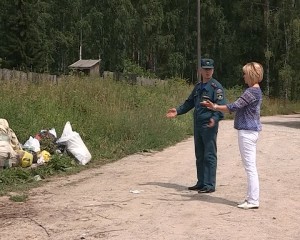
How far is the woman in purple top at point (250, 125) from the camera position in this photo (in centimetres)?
663

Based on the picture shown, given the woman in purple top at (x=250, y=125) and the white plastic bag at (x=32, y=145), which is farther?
the white plastic bag at (x=32, y=145)

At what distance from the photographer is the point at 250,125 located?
263 inches


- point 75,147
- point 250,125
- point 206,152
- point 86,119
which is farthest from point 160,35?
point 250,125

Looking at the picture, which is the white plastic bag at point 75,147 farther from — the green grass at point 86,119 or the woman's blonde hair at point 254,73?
the woman's blonde hair at point 254,73

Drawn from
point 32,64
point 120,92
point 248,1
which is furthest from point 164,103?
point 248,1

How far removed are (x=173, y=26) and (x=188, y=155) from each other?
45.8m

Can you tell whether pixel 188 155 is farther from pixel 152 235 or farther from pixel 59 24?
pixel 59 24

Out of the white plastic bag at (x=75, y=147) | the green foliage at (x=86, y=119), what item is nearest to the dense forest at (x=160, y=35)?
the green foliage at (x=86, y=119)

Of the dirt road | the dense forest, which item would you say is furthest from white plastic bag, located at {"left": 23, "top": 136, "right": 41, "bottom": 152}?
the dense forest

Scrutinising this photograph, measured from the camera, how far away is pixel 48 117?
12.4 m

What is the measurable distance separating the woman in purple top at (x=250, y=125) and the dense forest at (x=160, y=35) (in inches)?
1388

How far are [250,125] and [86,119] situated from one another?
7.45 metres

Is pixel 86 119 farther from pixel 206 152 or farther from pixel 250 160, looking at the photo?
pixel 250 160

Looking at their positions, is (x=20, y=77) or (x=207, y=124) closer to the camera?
(x=207, y=124)
